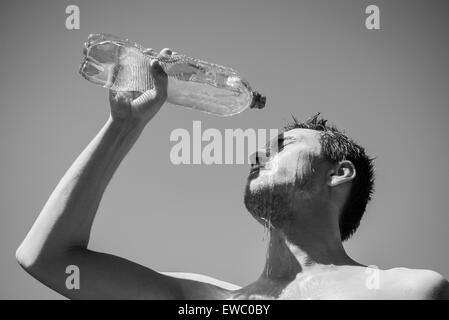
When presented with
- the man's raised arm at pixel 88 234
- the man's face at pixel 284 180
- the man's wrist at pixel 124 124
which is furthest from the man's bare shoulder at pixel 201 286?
the man's wrist at pixel 124 124

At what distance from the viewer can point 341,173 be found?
3246 millimetres

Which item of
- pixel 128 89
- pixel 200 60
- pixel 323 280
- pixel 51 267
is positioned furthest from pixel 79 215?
pixel 200 60

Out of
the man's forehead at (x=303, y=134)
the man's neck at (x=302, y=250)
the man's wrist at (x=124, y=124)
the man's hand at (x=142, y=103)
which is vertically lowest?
the man's neck at (x=302, y=250)

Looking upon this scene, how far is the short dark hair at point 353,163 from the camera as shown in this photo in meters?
3.29

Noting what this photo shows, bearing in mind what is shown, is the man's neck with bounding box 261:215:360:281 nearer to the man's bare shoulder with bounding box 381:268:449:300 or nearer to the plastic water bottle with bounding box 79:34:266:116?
the man's bare shoulder with bounding box 381:268:449:300

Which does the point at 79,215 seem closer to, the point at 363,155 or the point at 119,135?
the point at 119,135

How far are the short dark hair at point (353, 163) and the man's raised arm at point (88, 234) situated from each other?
0.86m

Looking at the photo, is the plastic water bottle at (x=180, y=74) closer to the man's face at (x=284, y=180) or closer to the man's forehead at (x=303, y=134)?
the man's forehead at (x=303, y=134)

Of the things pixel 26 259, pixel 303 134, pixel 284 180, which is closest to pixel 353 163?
pixel 303 134

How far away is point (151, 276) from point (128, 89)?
3.35 feet

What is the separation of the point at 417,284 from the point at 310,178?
0.76m

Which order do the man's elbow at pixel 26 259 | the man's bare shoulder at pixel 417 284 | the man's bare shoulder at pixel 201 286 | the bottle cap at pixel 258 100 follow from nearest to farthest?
the man's bare shoulder at pixel 417 284, the man's elbow at pixel 26 259, the man's bare shoulder at pixel 201 286, the bottle cap at pixel 258 100

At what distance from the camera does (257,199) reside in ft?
9.77

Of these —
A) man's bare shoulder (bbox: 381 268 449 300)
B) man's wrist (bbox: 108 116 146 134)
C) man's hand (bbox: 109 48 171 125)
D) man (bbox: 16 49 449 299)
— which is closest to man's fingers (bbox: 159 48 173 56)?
man (bbox: 16 49 449 299)
